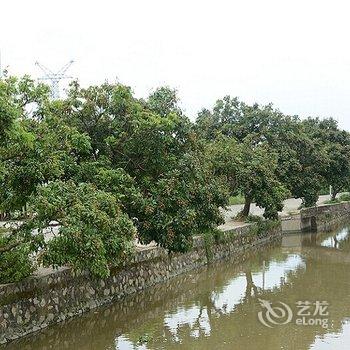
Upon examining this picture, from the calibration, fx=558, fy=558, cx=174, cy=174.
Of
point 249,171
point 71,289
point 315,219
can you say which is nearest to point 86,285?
point 71,289

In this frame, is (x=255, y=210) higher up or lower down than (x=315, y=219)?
higher up

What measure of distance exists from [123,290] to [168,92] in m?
6.45

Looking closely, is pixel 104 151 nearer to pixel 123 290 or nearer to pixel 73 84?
pixel 73 84

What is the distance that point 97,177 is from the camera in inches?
588

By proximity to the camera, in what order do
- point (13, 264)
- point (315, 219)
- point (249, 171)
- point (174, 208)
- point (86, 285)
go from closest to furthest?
point (13, 264) < point (86, 285) < point (174, 208) < point (249, 171) < point (315, 219)

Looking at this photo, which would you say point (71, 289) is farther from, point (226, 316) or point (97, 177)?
point (226, 316)

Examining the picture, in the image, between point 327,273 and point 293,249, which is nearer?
point 327,273

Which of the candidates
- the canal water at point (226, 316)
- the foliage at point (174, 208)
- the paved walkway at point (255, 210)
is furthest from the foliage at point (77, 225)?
the paved walkway at point (255, 210)

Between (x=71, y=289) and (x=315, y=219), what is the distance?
2982 cm

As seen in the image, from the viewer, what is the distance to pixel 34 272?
46.5 ft

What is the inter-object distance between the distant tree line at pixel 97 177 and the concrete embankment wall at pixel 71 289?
583mm

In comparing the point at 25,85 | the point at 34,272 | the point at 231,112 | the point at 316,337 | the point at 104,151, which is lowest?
the point at 316,337

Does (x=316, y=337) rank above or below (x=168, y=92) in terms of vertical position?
below

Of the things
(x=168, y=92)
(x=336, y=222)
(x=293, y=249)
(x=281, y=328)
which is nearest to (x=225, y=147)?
(x=293, y=249)
